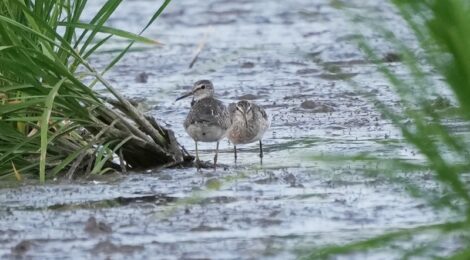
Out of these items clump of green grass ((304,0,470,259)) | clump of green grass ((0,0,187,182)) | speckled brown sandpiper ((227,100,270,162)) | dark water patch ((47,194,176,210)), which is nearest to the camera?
clump of green grass ((304,0,470,259))

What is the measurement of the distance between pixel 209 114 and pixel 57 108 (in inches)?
70.3

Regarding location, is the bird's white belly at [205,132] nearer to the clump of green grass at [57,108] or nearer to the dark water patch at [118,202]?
the clump of green grass at [57,108]

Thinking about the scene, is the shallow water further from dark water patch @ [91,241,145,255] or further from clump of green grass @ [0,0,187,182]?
clump of green grass @ [0,0,187,182]

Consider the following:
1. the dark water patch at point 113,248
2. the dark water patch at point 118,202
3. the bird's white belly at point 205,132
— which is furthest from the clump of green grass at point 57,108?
the dark water patch at point 113,248

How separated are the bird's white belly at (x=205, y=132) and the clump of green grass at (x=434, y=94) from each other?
16.6ft

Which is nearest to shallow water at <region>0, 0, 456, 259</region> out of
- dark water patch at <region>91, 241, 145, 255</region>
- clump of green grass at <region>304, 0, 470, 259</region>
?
dark water patch at <region>91, 241, 145, 255</region>

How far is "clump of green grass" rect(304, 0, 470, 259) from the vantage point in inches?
193

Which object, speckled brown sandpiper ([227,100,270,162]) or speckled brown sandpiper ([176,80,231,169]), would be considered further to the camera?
speckled brown sandpiper ([227,100,270,162])

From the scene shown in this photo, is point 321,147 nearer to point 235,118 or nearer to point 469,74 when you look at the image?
point 235,118

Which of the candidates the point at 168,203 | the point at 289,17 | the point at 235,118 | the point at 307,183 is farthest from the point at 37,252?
the point at 289,17

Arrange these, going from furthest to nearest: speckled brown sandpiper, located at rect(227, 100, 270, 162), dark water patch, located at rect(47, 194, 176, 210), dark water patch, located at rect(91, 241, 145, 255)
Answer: speckled brown sandpiper, located at rect(227, 100, 270, 162) < dark water patch, located at rect(47, 194, 176, 210) < dark water patch, located at rect(91, 241, 145, 255)

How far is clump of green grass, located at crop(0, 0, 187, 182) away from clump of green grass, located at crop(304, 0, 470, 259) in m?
3.63

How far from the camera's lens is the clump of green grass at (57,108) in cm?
866

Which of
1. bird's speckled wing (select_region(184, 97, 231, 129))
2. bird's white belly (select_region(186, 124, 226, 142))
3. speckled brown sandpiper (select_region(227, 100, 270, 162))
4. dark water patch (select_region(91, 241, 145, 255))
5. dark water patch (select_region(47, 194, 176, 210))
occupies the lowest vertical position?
speckled brown sandpiper (select_region(227, 100, 270, 162))
